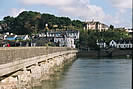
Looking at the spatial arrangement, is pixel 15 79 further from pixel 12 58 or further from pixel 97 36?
pixel 97 36

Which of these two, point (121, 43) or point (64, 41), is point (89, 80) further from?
point (121, 43)

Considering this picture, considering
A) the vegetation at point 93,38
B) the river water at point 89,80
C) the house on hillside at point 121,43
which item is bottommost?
the river water at point 89,80

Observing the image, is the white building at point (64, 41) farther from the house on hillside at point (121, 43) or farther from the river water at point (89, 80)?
the river water at point (89, 80)

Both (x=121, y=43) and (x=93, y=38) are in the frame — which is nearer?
(x=93, y=38)

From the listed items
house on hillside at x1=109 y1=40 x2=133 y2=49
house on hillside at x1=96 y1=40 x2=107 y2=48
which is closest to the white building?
house on hillside at x1=96 y1=40 x2=107 y2=48

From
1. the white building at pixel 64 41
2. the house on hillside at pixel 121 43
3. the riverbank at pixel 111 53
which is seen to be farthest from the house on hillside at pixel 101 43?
the riverbank at pixel 111 53

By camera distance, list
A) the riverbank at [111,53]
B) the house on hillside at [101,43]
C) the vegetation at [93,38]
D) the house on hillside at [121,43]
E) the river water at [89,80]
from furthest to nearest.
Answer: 1. the house on hillside at [101,43]
2. the house on hillside at [121,43]
3. the vegetation at [93,38]
4. the riverbank at [111,53]
5. the river water at [89,80]

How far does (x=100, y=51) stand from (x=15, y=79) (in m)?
114

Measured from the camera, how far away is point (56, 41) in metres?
157

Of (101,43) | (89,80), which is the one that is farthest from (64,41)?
(89,80)

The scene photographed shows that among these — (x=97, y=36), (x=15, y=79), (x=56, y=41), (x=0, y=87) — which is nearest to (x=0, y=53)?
(x=0, y=87)

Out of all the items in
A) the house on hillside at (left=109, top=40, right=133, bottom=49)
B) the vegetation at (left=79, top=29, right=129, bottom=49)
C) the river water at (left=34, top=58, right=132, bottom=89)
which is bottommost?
the river water at (left=34, top=58, right=132, bottom=89)

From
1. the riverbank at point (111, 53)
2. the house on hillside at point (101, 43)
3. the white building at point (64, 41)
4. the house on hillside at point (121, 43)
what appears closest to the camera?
the riverbank at point (111, 53)

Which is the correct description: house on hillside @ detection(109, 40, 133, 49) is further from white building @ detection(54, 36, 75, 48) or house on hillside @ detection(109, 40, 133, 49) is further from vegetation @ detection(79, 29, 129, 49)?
white building @ detection(54, 36, 75, 48)
